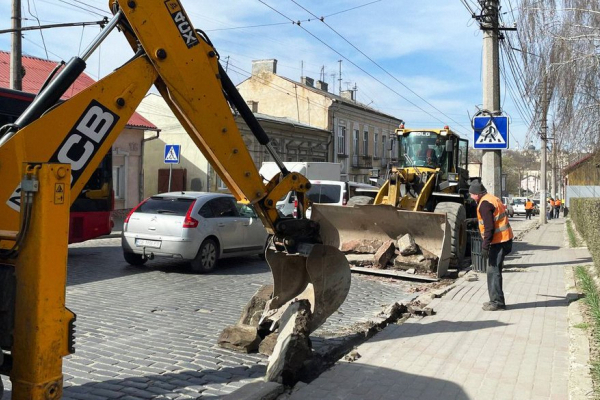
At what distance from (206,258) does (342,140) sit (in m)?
31.0

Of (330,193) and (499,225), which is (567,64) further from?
(330,193)

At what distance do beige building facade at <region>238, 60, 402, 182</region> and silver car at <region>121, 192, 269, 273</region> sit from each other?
84.2 ft

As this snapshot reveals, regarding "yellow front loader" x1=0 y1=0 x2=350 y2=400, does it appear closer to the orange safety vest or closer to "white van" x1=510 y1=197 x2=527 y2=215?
the orange safety vest

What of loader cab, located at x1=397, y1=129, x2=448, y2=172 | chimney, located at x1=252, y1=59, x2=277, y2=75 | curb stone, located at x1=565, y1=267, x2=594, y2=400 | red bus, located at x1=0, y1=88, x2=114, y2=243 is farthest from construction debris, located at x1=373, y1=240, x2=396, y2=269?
chimney, located at x1=252, y1=59, x2=277, y2=75

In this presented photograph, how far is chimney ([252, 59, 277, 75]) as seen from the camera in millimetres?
41125

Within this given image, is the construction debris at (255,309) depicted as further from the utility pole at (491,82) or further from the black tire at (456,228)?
the utility pole at (491,82)

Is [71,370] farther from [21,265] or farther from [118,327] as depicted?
[21,265]

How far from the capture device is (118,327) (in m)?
6.97

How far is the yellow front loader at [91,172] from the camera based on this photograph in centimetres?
313

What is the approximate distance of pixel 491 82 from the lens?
13.4 m

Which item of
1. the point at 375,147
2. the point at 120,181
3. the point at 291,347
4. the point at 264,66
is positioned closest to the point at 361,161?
the point at 375,147

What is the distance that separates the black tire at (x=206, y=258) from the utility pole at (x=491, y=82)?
625 centimetres

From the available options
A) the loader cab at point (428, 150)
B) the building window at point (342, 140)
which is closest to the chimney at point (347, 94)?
the building window at point (342, 140)

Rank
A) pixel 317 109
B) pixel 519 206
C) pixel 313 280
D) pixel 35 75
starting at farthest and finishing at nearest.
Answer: pixel 519 206 → pixel 317 109 → pixel 35 75 → pixel 313 280
